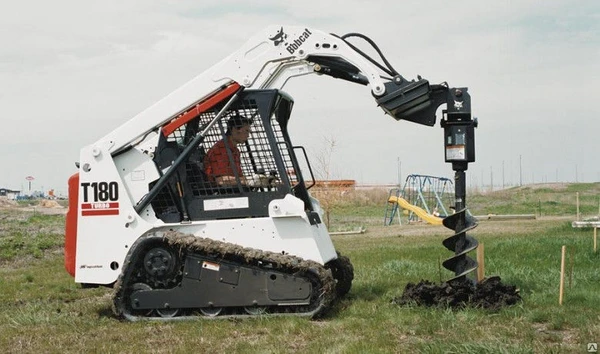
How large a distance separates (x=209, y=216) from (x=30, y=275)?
23.2 feet

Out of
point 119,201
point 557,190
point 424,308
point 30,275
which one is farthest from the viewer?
point 557,190

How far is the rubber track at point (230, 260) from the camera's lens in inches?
348

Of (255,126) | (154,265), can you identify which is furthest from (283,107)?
(154,265)

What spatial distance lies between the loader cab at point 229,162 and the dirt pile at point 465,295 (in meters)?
1.47

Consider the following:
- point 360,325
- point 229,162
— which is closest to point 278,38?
point 229,162

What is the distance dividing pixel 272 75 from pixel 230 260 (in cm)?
225

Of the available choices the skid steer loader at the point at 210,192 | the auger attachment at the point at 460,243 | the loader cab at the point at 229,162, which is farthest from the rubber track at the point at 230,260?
the auger attachment at the point at 460,243

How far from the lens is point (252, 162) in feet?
32.0

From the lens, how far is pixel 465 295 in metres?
9.12

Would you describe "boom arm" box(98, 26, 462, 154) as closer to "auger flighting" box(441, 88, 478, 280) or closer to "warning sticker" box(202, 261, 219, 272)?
"auger flighting" box(441, 88, 478, 280)

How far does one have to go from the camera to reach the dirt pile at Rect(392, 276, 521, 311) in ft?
29.5

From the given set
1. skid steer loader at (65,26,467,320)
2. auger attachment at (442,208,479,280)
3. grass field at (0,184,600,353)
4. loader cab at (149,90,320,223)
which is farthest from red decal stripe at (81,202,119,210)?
auger attachment at (442,208,479,280)

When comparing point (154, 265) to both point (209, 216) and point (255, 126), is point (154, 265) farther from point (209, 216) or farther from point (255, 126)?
point (255, 126)

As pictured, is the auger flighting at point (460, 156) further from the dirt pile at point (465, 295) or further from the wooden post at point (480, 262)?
the dirt pile at point (465, 295)
